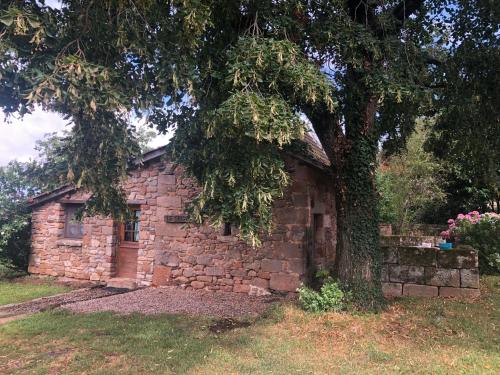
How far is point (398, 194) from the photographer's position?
19969mm

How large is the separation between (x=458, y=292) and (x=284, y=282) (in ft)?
12.2

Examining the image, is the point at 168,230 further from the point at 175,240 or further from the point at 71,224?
the point at 71,224

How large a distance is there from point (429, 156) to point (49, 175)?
18046 millimetres

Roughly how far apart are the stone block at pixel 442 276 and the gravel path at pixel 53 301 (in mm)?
7491

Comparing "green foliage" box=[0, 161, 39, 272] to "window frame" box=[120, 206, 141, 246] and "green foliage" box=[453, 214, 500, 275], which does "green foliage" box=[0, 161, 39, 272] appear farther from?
"green foliage" box=[453, 214, 500, 275]

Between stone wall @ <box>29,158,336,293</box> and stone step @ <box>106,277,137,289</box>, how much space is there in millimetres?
192

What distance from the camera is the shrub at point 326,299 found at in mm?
7188

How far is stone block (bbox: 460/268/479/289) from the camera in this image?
27.6 ft

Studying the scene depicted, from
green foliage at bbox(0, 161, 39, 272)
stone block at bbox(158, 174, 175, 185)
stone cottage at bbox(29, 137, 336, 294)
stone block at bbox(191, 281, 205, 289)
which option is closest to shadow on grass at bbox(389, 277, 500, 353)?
stone cottage at bbox(29, 137, 336, 294)

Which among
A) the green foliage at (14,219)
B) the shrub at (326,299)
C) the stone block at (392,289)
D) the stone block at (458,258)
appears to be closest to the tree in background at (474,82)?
the stone block at (458,258)

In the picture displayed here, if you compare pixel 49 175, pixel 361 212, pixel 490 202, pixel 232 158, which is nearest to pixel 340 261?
pixel 361 212

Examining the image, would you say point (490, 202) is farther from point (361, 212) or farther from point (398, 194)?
point (361, 212)

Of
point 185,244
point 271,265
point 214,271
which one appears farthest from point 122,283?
point 271,265

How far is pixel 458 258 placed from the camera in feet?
28.1
